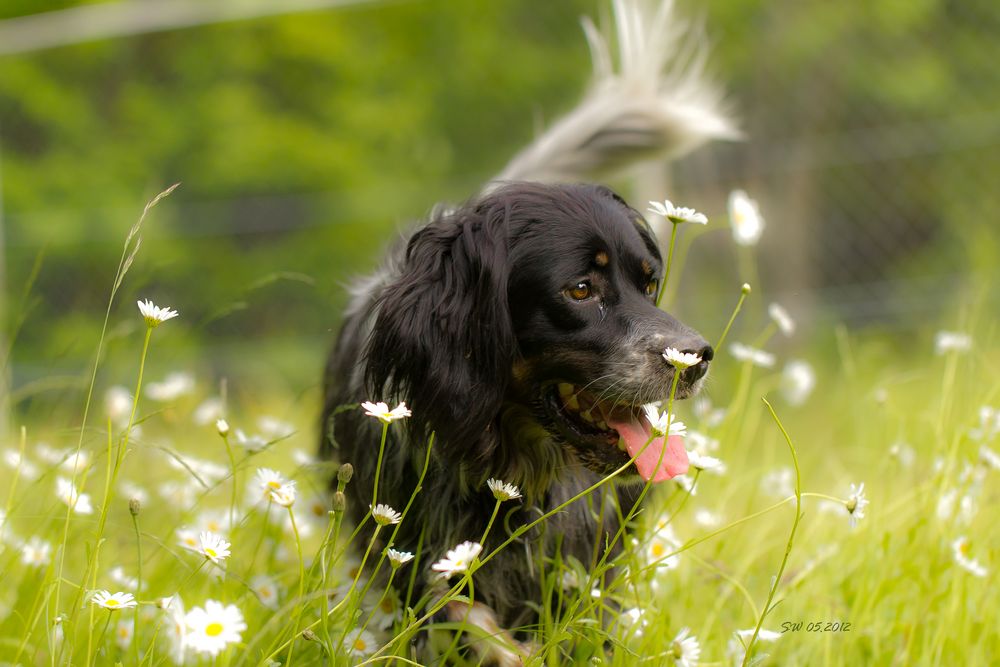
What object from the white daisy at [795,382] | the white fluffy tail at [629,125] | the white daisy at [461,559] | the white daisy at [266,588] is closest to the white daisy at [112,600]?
the white daisy at [461,559]

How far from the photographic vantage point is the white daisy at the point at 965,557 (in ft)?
7.70

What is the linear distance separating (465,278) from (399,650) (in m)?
0.93

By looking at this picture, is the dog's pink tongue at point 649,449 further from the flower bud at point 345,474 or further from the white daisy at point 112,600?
the white daisy at point 112,600

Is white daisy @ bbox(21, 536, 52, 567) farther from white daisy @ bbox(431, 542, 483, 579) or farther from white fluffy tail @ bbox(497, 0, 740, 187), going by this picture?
white fluffy tail @ bbox(497, 0, 740, 187)

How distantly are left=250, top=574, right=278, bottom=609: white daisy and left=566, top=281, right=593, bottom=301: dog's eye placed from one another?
95 centimetres

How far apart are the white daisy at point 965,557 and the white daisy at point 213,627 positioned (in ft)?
5.19

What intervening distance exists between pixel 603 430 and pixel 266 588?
2.84 ft

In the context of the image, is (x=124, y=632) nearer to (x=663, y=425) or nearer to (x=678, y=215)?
(x=663, y=425)

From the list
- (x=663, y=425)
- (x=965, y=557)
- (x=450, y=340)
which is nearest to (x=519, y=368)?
(x=450, y=340)

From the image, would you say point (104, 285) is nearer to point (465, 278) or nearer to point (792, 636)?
point (465, 278)

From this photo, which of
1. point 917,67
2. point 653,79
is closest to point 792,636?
point 653,79

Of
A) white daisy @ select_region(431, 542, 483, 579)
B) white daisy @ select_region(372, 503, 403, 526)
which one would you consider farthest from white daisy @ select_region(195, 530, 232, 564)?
white daisy @ select_region(431, 542, 483, 579)

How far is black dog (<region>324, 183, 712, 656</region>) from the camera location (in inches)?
95.9

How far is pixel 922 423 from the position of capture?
3699 millimetres
